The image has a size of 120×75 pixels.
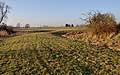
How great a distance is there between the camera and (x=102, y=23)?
34.8 m

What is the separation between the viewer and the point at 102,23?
34781mm

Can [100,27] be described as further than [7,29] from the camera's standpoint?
No

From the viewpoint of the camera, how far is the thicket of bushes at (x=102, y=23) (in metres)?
31.9

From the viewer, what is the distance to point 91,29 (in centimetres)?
3647

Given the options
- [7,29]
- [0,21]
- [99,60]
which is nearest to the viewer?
[99,60]

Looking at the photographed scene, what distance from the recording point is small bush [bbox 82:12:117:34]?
32138 millimetres

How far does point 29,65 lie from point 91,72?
160 inches

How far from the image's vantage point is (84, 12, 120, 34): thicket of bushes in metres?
31.9

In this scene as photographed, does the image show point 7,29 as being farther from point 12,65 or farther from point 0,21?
point 12,65

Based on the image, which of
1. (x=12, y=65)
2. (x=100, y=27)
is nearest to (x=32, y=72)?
(x=12, y=65)

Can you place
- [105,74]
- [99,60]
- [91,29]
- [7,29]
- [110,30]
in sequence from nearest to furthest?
1. [105,74]
2. [99,60]
3. [110,30]
4. [91,29]
5. [7,29]

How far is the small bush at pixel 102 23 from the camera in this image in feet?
105

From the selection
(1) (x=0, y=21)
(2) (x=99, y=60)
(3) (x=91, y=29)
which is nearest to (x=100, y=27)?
(3) (x=91, y=29)

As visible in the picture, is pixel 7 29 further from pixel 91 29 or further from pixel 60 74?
pixel 60 74
